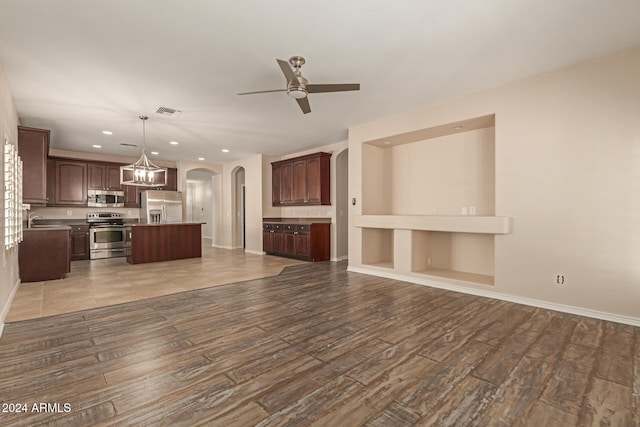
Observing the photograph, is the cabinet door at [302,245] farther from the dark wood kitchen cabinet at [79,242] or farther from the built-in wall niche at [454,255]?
the dark wood kitchen cabinet at [79,242]

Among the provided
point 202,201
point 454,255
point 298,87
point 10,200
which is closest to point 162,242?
point 10,200

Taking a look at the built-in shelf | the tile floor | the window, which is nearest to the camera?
the window

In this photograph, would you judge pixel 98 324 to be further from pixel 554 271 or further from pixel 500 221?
pixel 554 271

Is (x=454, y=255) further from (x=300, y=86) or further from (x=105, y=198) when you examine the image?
(x=105, y=198)

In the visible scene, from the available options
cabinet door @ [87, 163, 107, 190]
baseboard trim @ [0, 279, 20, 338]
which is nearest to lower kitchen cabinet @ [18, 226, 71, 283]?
baseboard trim @ [0, 279, 20, 338]

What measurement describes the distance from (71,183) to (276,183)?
5000 millimetres

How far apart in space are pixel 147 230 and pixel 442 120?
6.22 metres

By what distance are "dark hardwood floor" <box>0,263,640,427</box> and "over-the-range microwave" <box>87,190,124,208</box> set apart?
18.6ft

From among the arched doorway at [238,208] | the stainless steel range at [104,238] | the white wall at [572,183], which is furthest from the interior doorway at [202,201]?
the white wall at [572,183]

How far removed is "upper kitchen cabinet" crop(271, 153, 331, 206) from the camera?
23.5 ft

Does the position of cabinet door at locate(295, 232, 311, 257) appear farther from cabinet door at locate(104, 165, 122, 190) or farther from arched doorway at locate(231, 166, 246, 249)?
cabinet door at locate(104, 165, 122, 190)

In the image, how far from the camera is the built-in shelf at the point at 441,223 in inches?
153

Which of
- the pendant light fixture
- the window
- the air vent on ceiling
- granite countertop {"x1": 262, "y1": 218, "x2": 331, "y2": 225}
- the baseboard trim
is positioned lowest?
the baseboard trim

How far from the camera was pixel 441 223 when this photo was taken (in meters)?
4.45
